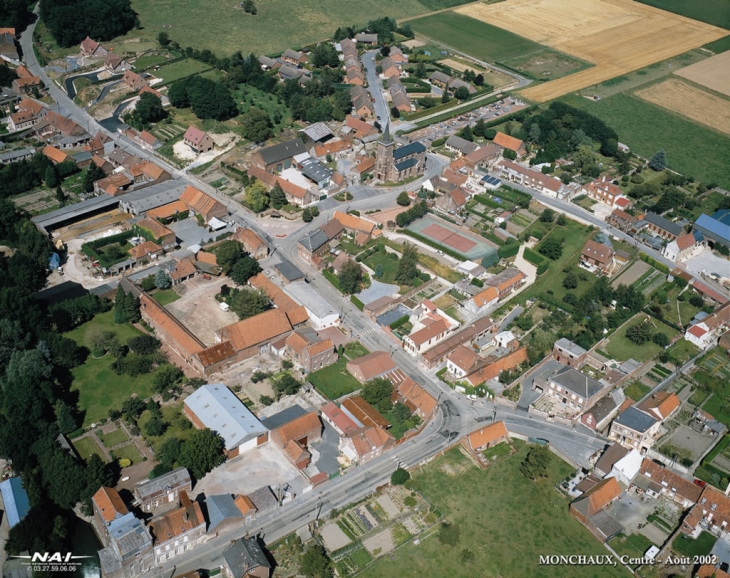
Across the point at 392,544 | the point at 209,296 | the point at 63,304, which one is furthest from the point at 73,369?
the point at 392,544

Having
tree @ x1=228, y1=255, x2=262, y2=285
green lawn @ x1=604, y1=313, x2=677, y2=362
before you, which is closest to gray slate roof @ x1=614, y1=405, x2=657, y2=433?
green lawn @ x1=604, y1=313, x2=677, y2=362

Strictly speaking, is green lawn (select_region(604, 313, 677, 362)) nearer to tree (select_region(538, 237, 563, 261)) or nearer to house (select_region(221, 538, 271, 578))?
tree (select_region(538, 237, 563, 261))

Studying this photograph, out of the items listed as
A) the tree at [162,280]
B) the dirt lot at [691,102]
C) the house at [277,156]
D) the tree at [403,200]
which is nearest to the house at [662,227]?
the tree at [403,200]

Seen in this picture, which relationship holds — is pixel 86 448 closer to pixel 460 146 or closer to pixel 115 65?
pixel 460 146

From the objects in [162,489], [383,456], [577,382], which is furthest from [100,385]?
[577,382]

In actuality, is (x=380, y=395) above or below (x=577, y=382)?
below

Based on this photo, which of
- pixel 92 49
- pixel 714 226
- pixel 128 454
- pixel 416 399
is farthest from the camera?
pixel 92 49

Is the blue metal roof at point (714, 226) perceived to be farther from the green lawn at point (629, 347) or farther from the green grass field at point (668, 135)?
the green lawn at point (629, 347)

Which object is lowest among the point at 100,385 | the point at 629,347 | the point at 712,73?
the point at 100,385
